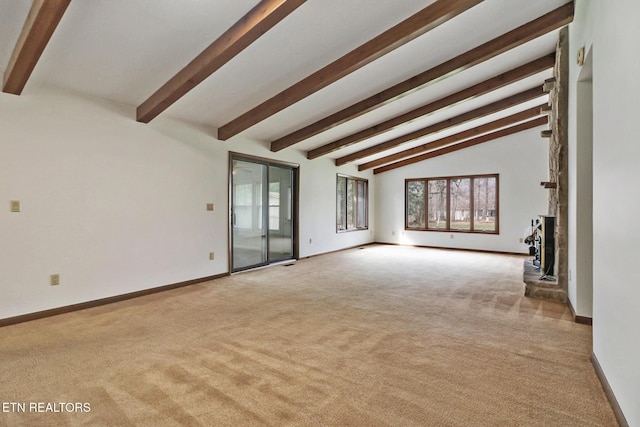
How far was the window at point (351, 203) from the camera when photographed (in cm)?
865

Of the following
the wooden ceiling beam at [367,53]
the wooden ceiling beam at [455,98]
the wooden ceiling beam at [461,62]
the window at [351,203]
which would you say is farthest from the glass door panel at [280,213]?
the window at [351,203]

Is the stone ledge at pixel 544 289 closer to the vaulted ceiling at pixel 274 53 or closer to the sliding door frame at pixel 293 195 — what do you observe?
the vaulted ceiling at pixel 274 53

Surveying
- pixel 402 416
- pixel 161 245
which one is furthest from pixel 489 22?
pixel 161 245

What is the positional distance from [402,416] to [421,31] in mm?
3118

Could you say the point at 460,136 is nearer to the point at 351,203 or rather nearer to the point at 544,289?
the point at 351,203

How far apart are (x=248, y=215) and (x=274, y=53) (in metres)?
3.05

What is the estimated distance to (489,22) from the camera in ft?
11.2

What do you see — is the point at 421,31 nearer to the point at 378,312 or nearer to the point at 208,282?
the point at 378,312

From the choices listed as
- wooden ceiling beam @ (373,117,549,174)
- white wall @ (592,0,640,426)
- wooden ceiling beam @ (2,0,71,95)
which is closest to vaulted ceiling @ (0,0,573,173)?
wooden ceiling beam @ (2,0,71,95)

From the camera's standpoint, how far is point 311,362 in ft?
7.73

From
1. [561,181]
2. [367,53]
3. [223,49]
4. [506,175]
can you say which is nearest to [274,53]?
[223,49]

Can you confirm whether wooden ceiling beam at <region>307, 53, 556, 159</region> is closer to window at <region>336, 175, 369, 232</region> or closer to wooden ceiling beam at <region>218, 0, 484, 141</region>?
window at <region>336, 175, 369, 232</region>

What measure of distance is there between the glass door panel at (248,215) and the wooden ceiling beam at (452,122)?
2745 mm

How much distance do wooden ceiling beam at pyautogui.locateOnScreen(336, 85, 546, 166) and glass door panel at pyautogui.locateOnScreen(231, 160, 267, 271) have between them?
2.75 metres
